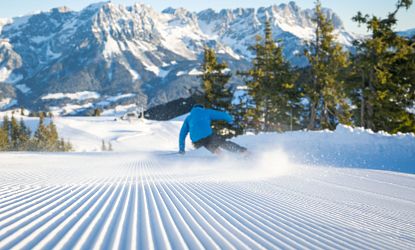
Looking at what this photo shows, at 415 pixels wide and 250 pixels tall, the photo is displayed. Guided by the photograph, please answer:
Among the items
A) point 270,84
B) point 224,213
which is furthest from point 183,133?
point 270,84

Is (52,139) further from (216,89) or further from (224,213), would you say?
(224,213)

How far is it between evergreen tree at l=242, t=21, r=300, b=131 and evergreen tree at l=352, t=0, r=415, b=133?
976cm

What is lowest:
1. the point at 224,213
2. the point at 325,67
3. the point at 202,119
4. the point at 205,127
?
the point at 224,213

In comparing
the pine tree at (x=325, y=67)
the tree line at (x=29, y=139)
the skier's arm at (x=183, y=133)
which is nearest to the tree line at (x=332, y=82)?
the pine tree at (x=325, y=67)

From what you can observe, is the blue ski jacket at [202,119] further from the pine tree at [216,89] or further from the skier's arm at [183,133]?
the pine tree at [216,89]

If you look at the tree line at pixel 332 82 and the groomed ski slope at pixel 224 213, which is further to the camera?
the tree line at pixel 332 82

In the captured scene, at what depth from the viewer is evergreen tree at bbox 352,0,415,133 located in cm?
2523

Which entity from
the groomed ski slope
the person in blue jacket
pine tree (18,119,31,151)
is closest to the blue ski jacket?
the person in blue jacket

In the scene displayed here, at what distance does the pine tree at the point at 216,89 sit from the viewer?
121 ft

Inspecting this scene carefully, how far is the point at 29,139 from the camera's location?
9044 cm

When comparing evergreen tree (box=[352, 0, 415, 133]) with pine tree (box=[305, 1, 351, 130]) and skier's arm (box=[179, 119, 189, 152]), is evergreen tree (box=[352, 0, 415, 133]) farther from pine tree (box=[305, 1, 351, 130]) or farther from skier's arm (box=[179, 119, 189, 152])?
skier's arm (box=[179, 119, 189, 152])

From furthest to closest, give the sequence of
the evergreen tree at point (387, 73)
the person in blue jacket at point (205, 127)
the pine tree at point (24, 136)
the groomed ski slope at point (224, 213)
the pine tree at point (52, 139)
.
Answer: the pine tree at point (24, 136) < the pine tree at point (52, 139) < the evergreen tree at point (387, 73) < the person in blue jacket at point (205, 127) < the groomed ski slope at point (224, 213)

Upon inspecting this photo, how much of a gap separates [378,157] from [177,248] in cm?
1055

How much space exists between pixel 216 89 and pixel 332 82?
39.4 ft
